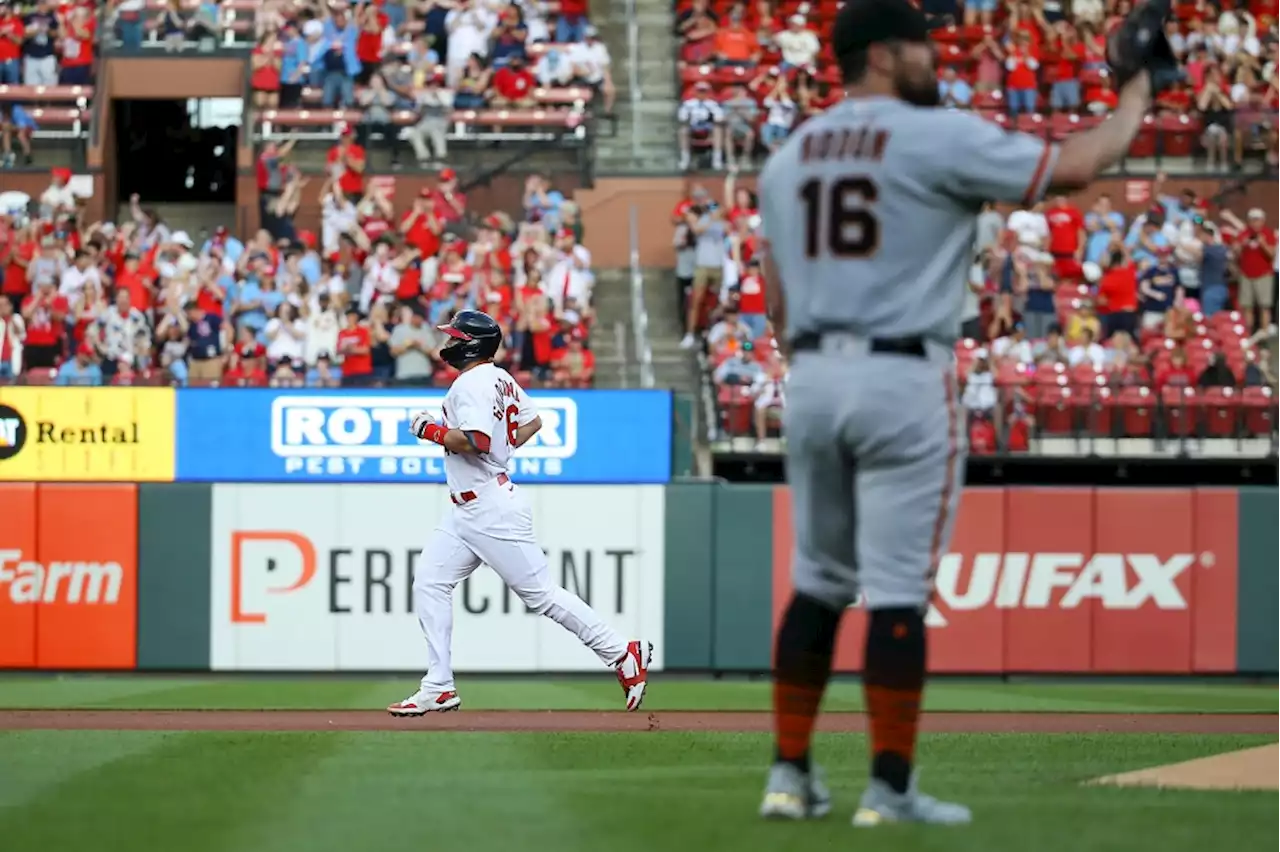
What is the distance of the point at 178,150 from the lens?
24.5 meters

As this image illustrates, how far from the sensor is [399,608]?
16297mm

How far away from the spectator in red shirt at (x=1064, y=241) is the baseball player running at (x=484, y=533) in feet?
35.0

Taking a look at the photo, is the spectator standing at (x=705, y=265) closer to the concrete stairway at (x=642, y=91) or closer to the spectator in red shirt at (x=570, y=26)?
the concrete stairway at (x=642, y=91)

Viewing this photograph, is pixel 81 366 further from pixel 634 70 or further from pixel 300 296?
pixel 634 70

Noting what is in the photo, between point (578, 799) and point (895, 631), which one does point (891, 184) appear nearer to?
point (895, 631)

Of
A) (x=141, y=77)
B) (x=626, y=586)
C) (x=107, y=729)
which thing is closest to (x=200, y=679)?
(x=626, y=586)

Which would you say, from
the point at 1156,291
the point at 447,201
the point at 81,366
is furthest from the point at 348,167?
the point at 1156,291

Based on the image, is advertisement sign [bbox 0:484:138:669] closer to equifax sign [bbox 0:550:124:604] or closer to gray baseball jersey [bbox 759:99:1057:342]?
equifax sign [bbox 0:550:124:604]

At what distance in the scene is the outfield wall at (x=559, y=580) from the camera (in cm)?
1620

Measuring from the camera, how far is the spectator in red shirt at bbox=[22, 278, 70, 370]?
18.3 meters

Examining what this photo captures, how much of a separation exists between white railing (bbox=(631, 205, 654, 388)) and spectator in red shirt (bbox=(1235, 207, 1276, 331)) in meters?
5.85

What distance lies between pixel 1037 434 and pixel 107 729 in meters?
10.6

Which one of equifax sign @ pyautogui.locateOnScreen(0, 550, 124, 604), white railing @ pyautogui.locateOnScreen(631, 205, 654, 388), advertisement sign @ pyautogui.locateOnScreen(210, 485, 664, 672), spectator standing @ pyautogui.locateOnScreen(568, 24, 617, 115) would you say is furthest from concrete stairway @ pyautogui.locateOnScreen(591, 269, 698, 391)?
equifax sign @ pyautogui.locateOnScreen(0, 550, 124, 604)

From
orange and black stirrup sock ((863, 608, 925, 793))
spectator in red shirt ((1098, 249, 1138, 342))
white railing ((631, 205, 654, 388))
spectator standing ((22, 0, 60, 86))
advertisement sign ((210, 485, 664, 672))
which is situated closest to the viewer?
orange and black stirrup sock ((863, 608, 925, 793))
